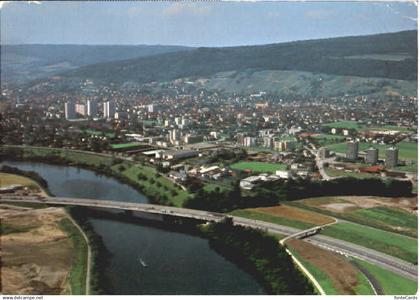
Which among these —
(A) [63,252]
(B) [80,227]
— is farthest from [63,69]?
(A) [63,252]

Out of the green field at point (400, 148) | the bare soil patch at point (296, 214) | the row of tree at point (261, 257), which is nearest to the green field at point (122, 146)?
the row of tree at point (261, 257)

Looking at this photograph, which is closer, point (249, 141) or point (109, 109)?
point (249, 141)

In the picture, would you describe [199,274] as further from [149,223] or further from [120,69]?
[120,69]

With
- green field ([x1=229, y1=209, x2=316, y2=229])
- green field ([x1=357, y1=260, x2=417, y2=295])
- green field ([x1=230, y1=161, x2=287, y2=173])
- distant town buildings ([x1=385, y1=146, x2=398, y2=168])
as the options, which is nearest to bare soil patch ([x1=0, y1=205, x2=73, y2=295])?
green field ([x1=229, y1=209, x2=316, y2=229])

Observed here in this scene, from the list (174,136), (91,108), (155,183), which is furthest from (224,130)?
(91,108)

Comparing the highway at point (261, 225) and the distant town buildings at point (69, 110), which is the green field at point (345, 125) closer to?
the highway at point (261, 225)

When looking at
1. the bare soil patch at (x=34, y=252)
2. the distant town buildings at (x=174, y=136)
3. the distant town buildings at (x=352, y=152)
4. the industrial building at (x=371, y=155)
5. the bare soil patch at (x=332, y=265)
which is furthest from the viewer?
the distant town buildings at (x=174, y=136)

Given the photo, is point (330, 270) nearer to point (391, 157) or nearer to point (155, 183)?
point (391, 157)
